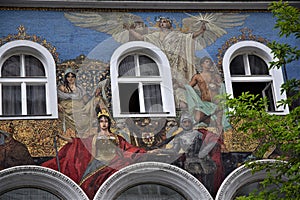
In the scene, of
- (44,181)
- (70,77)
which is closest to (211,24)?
(70,77)

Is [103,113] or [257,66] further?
[257,66]

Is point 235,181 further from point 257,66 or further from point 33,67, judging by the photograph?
point 33,67

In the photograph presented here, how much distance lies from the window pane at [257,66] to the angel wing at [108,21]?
268 centimetres

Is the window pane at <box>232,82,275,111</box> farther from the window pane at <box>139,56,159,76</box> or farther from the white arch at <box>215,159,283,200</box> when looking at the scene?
the window pane at <box>139,56,159,76</box>

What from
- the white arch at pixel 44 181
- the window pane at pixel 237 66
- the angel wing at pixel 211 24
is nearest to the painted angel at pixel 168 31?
the angel wing at pixel 211 24

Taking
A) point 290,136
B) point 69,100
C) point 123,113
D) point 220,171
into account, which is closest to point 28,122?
point 69,100

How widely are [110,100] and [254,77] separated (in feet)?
11.1

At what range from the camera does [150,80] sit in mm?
16078

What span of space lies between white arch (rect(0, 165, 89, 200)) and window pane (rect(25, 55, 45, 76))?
7.28 feet

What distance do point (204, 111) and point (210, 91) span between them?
1.70ft

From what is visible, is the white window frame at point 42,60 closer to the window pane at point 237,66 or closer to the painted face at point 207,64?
the painted face at point 207,64

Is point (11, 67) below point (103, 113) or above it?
above

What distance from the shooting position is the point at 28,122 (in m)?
15.0

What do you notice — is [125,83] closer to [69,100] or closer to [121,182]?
[69,100]
